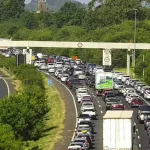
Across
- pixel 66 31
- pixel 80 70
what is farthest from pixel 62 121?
pixel 66 31

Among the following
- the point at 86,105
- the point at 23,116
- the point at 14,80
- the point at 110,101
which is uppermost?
the point at 23,116

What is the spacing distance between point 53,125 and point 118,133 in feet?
74.1

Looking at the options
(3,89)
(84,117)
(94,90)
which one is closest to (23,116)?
(84,117)

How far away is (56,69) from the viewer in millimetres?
124188

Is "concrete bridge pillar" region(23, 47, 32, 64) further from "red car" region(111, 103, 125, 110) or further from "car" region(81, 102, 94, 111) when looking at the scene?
"red car" region(111, 103, 125, 110)

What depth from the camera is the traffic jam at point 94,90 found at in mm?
60631

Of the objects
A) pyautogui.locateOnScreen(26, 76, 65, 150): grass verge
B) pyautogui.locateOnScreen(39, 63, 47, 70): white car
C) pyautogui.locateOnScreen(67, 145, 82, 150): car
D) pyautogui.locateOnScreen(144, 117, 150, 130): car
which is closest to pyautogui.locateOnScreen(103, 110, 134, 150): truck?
pyautogui.locateOnScreen(67, 145, 82, 150): car

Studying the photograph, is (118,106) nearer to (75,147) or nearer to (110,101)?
(110,101)

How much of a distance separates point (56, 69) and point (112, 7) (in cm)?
7814

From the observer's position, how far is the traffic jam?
199ft

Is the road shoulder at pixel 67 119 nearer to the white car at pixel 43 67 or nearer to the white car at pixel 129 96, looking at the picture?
the white car at pixel 129 96

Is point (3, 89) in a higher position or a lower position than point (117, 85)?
lower

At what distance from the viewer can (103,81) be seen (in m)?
91.1

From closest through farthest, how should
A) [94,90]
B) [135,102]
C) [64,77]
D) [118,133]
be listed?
[118,133], [135,102], [94,90], [64,77]
